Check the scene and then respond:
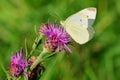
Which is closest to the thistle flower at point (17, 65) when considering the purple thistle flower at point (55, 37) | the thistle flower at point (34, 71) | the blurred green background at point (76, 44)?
Result: the thistle flower at point (34, 71)

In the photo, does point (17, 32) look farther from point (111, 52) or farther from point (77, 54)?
point (111, 52)

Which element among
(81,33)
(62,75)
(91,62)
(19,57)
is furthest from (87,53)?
(19,57)

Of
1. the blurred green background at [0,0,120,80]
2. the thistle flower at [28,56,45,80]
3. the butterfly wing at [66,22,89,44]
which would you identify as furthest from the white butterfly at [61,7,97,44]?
the blurred green background at [0,0,120,80]

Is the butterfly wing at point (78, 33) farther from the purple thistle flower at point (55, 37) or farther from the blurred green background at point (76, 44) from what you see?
the blurred green background at point (76, 44)

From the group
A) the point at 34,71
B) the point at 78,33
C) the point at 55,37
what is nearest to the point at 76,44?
the point at 78,33

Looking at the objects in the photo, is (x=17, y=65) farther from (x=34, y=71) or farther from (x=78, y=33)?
(x=78, y=33)
